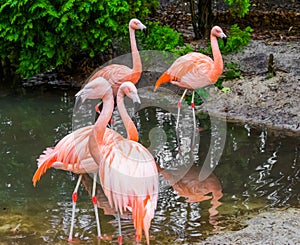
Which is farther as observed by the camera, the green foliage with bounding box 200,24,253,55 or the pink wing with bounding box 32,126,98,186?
the green foliage with bounding box 200,24,253,55

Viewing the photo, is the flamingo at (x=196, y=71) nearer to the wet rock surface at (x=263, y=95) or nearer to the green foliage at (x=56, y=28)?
the wet rock surface at (x=263, y=95)

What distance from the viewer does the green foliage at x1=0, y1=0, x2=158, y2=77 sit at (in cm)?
793

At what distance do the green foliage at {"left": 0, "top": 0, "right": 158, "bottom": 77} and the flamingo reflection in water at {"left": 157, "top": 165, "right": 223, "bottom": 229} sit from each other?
3.10 metres

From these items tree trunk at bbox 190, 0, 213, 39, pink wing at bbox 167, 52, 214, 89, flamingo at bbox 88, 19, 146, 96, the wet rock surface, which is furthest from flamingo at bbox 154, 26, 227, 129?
tree trunk at bbox 190, 0, 213, 39

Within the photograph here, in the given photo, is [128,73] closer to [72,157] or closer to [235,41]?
[72,157]

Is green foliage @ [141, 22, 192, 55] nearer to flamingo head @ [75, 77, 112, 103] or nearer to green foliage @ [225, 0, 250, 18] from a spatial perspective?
green foliage @ [225, 0, 250, 18]

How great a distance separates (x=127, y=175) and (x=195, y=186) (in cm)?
144

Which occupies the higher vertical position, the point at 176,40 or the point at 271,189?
the point at 176,40

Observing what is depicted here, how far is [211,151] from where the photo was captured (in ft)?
20.3

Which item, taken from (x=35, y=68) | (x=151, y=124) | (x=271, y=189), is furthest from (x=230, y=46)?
(x=271, y=189)

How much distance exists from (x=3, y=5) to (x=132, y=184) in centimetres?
471

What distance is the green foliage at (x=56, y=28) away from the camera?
7.93 meters

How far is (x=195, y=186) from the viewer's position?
5.46 m

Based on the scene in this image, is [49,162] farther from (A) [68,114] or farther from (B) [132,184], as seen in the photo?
(A) [68,114]
